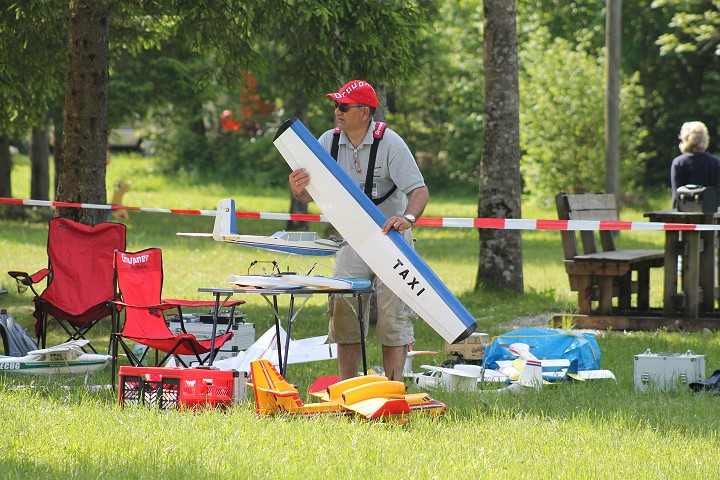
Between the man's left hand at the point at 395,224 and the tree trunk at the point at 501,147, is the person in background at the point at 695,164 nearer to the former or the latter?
the tree trunk at the point at 501,147

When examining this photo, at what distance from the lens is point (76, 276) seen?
8875 millimetres

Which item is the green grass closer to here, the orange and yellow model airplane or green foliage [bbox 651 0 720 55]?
the orange and yellow model airplane

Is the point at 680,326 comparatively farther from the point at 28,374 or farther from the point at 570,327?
the point at 28,374

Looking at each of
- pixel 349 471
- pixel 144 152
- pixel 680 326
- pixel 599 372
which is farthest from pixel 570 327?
pixel 144 152

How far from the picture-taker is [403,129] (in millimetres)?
43875

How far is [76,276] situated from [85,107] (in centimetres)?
212

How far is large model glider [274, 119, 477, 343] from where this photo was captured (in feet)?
21.3

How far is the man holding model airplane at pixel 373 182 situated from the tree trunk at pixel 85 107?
13.6 ft

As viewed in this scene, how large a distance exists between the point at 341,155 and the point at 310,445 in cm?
203

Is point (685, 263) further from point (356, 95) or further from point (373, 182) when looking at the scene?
point (356, 95)

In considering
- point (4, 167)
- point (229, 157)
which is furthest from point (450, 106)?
point (4, 167)

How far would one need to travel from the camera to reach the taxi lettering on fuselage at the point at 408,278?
256 inches

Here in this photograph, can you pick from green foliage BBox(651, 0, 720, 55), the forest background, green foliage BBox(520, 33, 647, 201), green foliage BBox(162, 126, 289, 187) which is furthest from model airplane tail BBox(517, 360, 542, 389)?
green foliage BBox(162, 126, 289, 187)

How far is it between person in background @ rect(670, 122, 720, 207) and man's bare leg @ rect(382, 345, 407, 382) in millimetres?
5632
